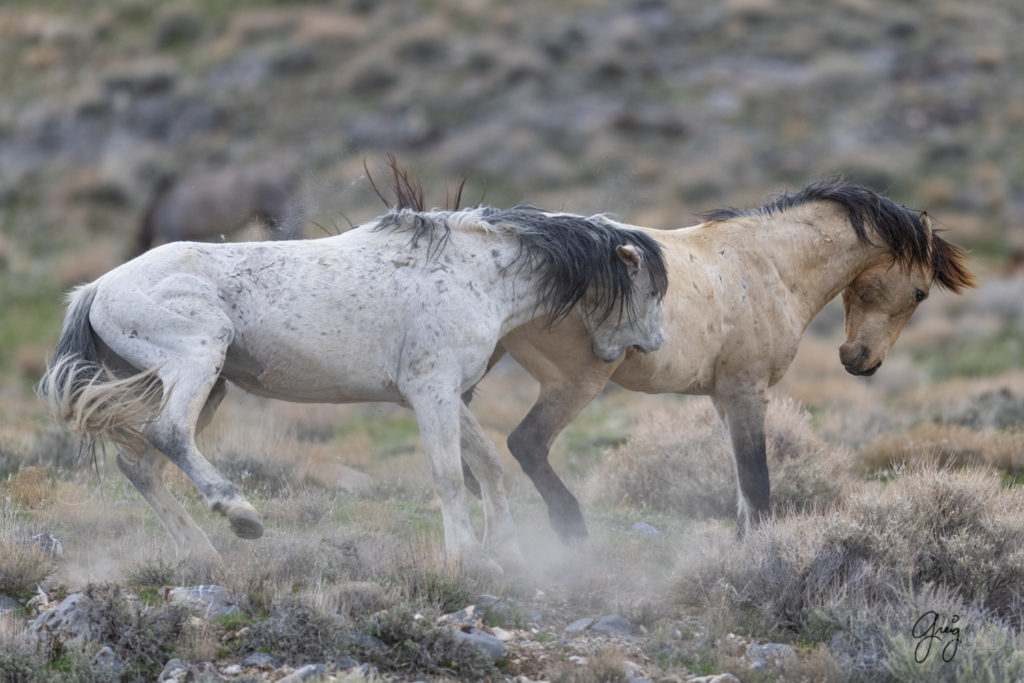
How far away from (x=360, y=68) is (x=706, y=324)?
23.7 meters

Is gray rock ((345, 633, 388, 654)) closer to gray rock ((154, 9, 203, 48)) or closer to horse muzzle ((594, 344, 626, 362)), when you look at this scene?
horse muzzle ((594, 344, 626, 362))

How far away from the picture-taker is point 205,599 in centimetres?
541

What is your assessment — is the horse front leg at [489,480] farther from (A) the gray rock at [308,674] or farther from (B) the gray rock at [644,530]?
(A) the gray rock at [308,674]

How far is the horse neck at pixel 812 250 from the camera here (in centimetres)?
759

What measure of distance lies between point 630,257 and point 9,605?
11.9 ft

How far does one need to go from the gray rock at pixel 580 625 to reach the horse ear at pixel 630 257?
1952 millimetres

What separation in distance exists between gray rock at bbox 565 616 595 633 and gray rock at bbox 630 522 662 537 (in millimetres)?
2250

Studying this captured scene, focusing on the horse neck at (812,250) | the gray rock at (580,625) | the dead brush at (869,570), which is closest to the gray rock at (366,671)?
the gray rock at (580,625)

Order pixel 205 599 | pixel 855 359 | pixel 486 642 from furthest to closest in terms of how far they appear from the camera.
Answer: pixel 855 359
pixel 205 599
pixel 486 642

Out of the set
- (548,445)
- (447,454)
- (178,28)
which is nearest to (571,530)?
(548,445)

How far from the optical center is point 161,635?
501 cm

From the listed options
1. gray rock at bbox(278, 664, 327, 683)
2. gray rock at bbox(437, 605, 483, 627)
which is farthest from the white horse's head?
gray rock at bbox(278, 664, 327, 683)

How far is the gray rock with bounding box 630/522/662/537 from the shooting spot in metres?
8.08

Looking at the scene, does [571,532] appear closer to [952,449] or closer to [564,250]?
[564,250]
